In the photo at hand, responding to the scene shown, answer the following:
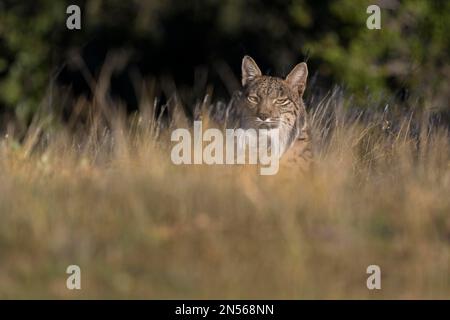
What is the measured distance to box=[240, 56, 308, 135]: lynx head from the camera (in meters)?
9.05

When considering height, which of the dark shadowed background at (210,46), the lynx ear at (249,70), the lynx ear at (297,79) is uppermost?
the dark shadowed background at (210,46)

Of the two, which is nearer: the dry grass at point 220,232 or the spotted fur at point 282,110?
the dry grass at point 220,232

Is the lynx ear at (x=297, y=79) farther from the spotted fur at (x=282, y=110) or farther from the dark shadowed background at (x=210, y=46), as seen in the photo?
the dark shadowed background at (x=210, y=46)

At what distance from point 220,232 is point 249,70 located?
322 cm

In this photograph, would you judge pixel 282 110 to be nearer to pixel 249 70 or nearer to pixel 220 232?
pixel 249 70

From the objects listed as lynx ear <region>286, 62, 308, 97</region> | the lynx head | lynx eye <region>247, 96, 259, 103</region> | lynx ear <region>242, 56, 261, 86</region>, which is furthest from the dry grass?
lynx ear <region>242, 56, 261, 86</region>

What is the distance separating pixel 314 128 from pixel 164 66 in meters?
9.83

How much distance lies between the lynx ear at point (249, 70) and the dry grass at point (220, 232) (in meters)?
1.63

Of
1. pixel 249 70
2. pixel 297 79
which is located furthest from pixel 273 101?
pixel 249 70

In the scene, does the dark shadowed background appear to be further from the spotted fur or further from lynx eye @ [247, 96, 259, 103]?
lynx eye @ [247, 96, 259, 103]

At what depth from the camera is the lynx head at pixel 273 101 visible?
9055mm

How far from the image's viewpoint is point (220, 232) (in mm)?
6520

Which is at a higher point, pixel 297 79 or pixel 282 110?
pixel 297 79

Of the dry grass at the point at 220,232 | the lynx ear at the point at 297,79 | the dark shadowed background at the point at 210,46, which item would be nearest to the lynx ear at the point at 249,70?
the lynx ear at the point at 297,79
